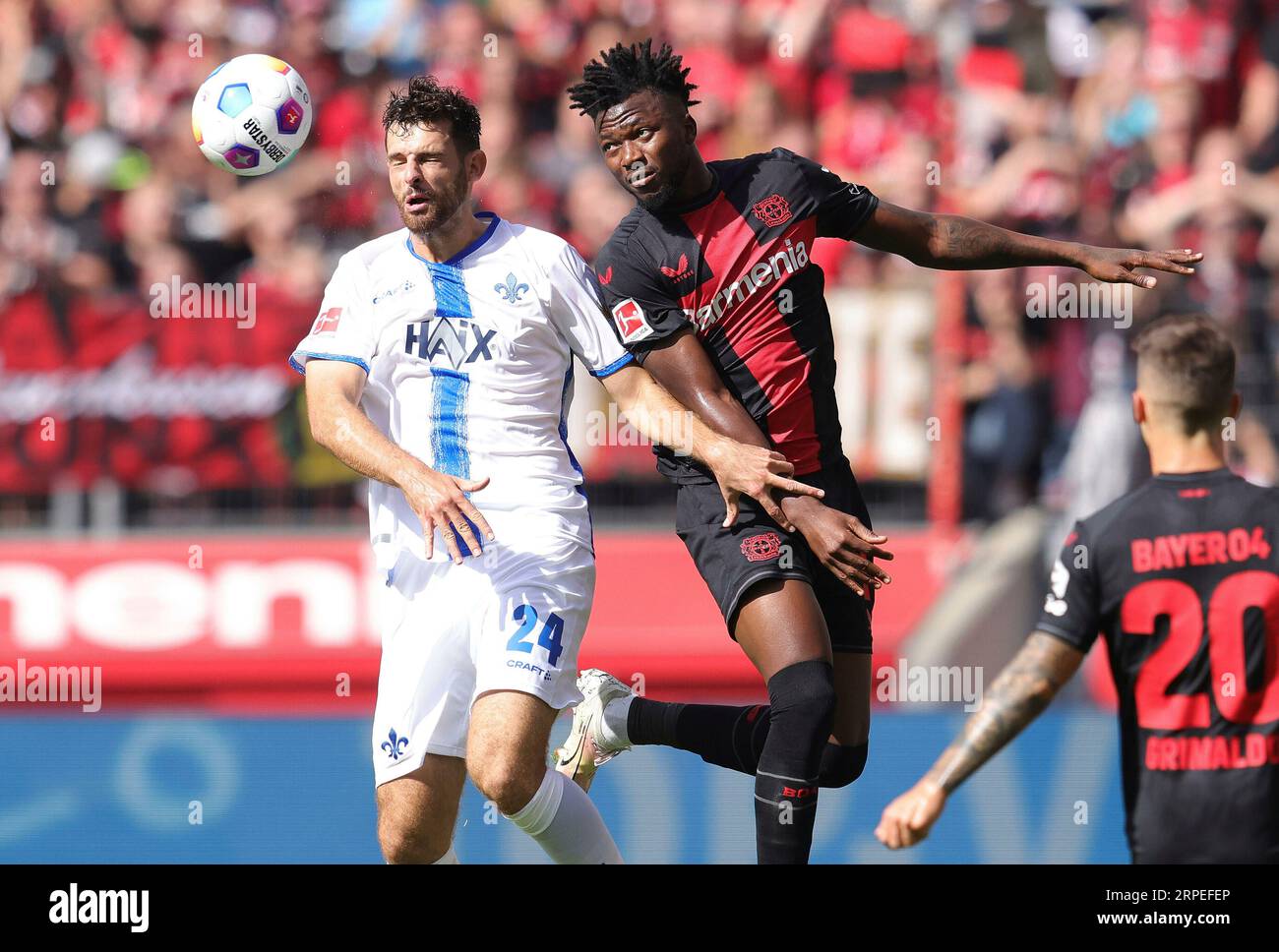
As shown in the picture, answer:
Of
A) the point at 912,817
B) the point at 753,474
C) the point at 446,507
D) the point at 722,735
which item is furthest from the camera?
the point at 722,735

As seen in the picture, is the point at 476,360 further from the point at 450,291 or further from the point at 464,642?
the point at 464,642

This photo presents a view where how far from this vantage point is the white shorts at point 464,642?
5.47 m

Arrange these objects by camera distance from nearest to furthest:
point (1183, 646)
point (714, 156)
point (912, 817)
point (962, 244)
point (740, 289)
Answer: point (912, 817)
point (1183, 646)
point (740, 289)
point (962, 244)
point (714, 156)

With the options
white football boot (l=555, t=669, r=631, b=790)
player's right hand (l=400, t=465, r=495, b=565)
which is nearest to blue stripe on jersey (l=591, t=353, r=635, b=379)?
player's right hand (l=400, t=465, r=495, b=565)

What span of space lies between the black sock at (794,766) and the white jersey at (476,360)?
34.1 inches

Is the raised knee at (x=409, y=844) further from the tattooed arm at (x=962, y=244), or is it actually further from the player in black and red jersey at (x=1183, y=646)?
the tattooed arm at (x=962, y=244)

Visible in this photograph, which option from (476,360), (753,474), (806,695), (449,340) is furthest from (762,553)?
(449,340)

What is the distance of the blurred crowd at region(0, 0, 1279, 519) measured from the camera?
11.4 m

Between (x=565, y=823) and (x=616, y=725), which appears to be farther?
(x=616, y=725)

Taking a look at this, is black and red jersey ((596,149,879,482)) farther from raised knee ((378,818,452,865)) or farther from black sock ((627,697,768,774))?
raised knee ((378,818,452,865))

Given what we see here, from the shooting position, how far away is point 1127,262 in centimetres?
594

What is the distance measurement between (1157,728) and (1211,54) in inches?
399

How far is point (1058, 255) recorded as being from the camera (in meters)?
6.01

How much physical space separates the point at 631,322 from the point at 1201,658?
240cm
